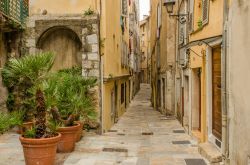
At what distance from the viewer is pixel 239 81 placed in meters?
6.06

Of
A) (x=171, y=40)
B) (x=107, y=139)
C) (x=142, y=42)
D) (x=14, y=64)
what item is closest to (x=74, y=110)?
(x=107, y=139)

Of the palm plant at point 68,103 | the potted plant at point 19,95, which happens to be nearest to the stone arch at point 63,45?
the potted plant at point 19,95

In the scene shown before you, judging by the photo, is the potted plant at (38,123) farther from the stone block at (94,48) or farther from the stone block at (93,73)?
the stone block at (94,48)

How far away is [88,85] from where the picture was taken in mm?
11031

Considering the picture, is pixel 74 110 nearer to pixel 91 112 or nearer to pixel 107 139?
pixel 91 112

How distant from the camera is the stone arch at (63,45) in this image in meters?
11.9

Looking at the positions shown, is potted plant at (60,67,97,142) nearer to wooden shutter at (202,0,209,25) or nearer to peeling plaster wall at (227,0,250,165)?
wooden shutter at (202,0,209,25)

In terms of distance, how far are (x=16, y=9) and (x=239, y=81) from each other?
277 inches

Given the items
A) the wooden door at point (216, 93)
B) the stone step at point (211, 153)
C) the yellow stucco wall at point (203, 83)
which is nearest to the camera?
the stone step at point (211, 153)

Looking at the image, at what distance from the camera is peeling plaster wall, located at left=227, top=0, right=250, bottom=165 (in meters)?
5.61

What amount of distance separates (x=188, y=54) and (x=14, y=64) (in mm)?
6901

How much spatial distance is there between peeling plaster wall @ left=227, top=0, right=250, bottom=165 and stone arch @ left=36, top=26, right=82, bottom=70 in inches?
244

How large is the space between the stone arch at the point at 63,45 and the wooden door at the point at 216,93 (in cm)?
465

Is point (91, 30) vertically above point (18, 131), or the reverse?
point (91, 30)
